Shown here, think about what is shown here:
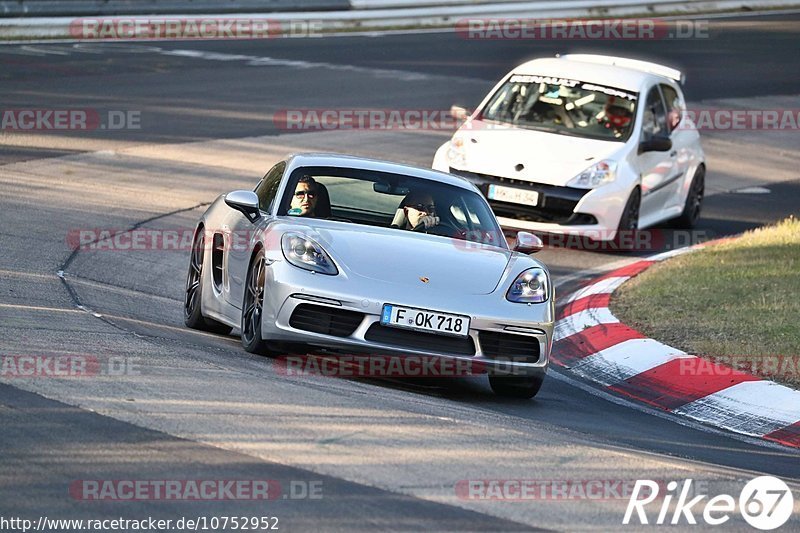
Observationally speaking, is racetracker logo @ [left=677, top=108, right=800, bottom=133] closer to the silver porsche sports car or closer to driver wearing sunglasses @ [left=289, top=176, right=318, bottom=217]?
the silver porsche sports car

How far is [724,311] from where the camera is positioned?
35.9ft

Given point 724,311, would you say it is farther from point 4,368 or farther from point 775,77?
point 775,77

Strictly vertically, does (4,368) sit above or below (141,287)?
above

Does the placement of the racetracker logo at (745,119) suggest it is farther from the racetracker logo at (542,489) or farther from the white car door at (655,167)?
the racetracker logo at (542,489)

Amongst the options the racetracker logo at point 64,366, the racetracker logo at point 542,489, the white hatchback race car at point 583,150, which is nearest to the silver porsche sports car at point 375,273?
the racetracker logo at point 64,366

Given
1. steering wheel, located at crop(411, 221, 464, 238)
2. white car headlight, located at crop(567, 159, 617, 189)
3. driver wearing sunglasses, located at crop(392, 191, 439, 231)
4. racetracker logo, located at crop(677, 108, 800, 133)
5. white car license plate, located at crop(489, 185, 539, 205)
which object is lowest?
racetracker logo, located at crop(677, 108, 800, 133)

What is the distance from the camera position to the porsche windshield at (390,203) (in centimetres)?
910

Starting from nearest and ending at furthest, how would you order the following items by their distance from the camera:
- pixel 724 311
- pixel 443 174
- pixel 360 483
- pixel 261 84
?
pixel 360 483 < pixel 443 174 < pixel 724 311 < pixel 261 84

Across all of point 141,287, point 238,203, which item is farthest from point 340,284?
point 141,287

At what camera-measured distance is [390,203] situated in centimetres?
932

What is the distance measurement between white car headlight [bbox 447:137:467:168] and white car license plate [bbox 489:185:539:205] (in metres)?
0.50

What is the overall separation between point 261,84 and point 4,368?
15628 millimetres

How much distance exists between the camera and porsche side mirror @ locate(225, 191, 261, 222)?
29.2 ft

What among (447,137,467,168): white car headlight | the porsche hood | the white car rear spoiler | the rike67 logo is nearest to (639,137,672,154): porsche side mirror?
the white car rear spoiler
